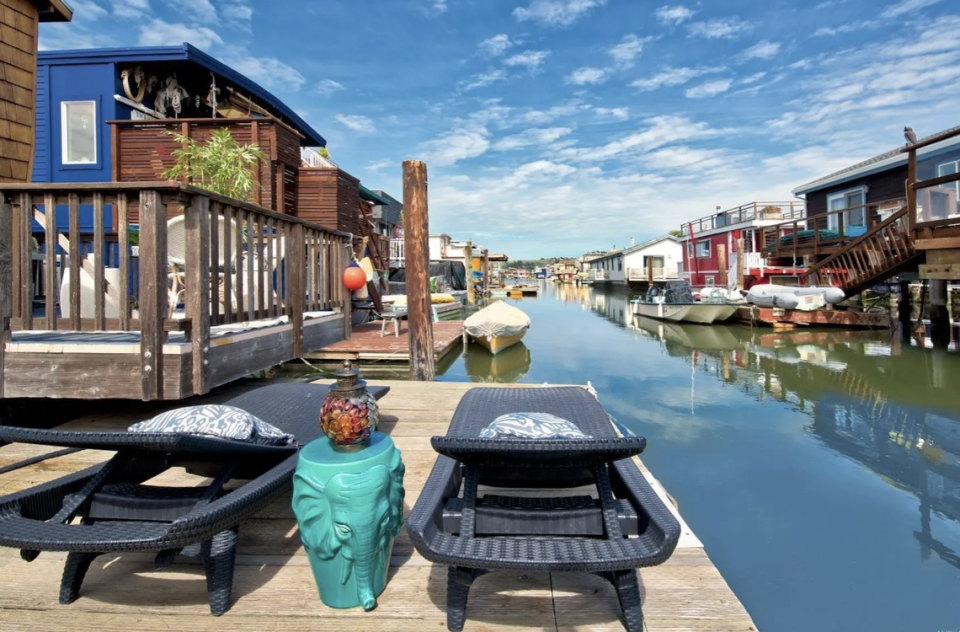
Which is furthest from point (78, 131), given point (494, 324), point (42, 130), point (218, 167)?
point (494, 324)

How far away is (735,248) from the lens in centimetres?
2805

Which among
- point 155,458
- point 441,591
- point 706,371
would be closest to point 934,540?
point 441,591

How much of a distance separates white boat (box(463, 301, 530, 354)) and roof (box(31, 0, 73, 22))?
9804 millimetres

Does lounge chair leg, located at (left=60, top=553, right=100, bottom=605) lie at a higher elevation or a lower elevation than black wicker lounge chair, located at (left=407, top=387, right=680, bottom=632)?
lower

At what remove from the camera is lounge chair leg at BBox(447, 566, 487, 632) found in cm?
183

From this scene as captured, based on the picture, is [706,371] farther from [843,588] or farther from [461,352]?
[843,588]

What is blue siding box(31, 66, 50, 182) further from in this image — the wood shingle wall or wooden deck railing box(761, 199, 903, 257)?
wooden deck railing box(761, 199, 903, 257)

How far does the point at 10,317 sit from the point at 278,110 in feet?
39.0

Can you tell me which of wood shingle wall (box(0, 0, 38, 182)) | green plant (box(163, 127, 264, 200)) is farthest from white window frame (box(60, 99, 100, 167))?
wood shingle wall (box(0, 0, 38, 182))

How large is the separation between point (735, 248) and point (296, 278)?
90.7 ft

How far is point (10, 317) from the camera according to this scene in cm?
359

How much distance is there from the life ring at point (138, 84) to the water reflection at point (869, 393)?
44.9 feet

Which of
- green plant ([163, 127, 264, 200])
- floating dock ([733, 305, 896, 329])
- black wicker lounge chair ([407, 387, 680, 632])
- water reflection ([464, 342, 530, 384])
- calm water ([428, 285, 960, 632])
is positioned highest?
green plant ([163, 127, 264, 200])

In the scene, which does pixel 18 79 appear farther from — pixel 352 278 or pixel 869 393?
pixel 869 393
